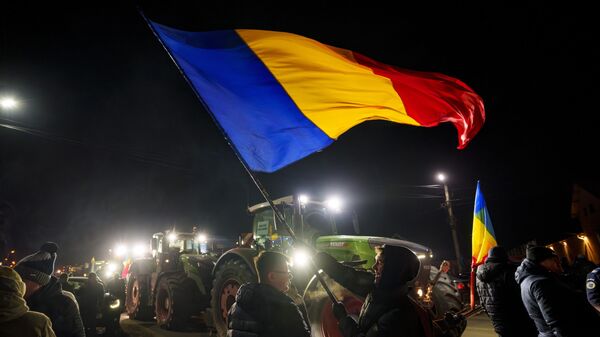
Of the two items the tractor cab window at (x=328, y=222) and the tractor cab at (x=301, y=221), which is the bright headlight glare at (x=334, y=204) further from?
the tractor cab window at (x=328, y=222)

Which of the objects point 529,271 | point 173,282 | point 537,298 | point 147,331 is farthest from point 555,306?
point 147,331

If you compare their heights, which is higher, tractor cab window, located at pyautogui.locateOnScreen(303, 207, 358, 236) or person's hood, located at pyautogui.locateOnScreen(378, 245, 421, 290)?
tractor cab window, located at pyautogui.locateOnScreen(303, 207, 358, 236)

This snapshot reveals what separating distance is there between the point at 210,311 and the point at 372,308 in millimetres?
6608

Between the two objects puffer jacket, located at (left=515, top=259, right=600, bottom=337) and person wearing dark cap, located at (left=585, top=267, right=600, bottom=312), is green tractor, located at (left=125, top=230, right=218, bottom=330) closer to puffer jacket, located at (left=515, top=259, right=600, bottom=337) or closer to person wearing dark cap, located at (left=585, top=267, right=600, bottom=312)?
puffer jacket, located at (left=515, top=259, right=600, bottom=337)

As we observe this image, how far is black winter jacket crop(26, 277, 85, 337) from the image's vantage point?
363 cm

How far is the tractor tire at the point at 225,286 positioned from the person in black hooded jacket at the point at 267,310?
13.4 feet

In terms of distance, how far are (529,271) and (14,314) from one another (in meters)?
4.48

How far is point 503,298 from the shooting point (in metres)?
4.21

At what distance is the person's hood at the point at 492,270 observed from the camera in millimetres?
4305

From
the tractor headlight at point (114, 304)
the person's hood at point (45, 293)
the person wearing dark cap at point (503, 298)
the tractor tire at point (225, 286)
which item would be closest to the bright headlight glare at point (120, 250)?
the tractor headlight at point (114, 304)

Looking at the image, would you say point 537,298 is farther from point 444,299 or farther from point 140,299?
point 140,299

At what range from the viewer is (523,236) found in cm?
3256

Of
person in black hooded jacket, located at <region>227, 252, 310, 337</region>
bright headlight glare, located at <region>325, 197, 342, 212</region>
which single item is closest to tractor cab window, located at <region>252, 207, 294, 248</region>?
bright headlight glare, located at <region>325, 197, 342, 212</region>

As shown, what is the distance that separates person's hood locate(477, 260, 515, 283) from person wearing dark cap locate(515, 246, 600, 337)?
65 cm
